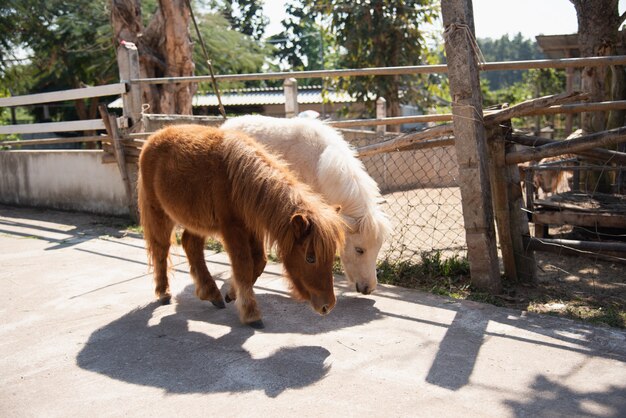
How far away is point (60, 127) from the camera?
8789mm

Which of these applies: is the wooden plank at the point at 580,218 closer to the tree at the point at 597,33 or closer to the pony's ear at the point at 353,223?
the tree at the point at 597,33

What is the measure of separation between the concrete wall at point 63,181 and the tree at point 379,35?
10112 millimetres

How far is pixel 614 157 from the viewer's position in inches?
173

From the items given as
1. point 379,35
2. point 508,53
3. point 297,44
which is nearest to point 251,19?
point 297,44

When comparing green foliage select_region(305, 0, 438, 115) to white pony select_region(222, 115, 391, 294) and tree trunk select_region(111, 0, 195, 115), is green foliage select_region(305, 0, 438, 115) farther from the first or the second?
white pony select_region(222, 115, 391, 294)

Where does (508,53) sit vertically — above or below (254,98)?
above

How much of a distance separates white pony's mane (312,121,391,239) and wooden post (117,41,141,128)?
14.1ft

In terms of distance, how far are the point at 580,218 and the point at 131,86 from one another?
618 centimetres

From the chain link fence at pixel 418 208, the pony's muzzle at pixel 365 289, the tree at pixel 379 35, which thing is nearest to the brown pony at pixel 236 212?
the pony's muzzle at pixel 365 289

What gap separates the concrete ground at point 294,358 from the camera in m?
2.68

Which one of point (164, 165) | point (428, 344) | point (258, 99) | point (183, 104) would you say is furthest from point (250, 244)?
point (258, 99)

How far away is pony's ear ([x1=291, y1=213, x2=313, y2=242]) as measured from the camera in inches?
128

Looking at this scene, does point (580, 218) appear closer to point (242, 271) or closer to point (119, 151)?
point (242, 271)

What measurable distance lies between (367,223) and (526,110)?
5.07ft
